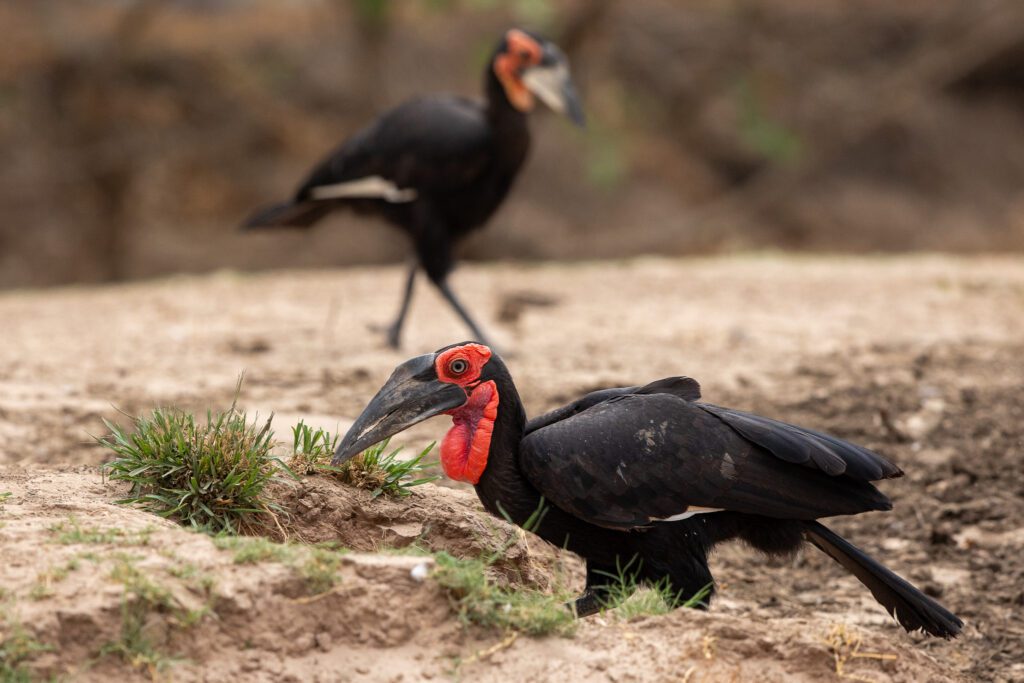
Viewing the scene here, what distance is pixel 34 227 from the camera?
43.9ft

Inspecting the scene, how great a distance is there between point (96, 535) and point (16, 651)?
0.41 metres

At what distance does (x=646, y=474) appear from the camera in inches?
123

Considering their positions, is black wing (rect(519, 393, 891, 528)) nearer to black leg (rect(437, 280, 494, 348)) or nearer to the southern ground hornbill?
the southern ground hornbill

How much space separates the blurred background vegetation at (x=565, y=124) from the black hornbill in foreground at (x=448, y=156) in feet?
18.6

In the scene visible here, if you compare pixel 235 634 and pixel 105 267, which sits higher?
pixel 235 634

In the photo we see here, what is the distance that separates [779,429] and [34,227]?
11706 millimetres

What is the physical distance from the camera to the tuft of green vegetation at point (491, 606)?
275 centimetres

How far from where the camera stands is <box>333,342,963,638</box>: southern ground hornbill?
3.13 metres

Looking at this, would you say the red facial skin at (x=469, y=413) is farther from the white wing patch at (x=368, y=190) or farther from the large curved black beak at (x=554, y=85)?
the large curved black beak at (x=554, y=85)

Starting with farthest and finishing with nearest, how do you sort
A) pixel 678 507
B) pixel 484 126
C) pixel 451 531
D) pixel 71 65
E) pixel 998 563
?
pixel 71 65, pixel 484 126, pixel 998 563, pixel 451 531, pixel 678 507

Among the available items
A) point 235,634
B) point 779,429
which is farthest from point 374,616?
point 779,429

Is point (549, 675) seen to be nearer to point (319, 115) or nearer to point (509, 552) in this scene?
point (509, 552)


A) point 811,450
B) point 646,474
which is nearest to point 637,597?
point 646,474

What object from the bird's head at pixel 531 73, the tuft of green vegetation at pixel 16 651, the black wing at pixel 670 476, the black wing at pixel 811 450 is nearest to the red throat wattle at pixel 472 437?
the black wing at pixel 670 476
